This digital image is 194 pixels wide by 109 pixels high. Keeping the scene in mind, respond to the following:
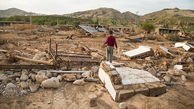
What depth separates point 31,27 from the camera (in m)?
22.2

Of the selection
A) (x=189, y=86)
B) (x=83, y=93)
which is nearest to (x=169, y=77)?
(x=189, y=86)

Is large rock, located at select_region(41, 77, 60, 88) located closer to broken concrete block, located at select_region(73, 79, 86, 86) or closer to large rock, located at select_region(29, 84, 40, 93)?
large rock, located at select_region(29, 84, 40, 93)

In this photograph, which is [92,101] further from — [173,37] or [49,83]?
[173,37]

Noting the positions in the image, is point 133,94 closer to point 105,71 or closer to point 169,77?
point 105,71

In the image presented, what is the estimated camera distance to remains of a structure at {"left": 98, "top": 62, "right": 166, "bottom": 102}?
378 centimetres

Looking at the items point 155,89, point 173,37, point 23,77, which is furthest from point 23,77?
point 173,37

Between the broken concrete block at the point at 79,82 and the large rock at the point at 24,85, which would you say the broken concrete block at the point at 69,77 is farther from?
Result: the large rock at the point at 24,85

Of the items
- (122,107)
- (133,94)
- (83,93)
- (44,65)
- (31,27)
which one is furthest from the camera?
(31,27)

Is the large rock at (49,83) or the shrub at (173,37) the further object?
the shrub at (173,37)

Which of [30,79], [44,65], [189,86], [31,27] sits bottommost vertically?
[189,86]

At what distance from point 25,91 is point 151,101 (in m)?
3.47

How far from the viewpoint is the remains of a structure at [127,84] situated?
3.78 m

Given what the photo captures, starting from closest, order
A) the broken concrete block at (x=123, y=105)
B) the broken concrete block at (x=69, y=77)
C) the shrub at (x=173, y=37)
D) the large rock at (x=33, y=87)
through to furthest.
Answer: the broken concrete block at (x=123, y=105) < the large rock at (x=33, y=87) < the broken concrete block at (x=69, y=77) < the shrub at (x=173, y=37)

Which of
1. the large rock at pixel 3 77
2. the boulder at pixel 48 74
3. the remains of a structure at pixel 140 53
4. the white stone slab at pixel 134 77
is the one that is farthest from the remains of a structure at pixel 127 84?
the remains of a structure at pixel 140 53
